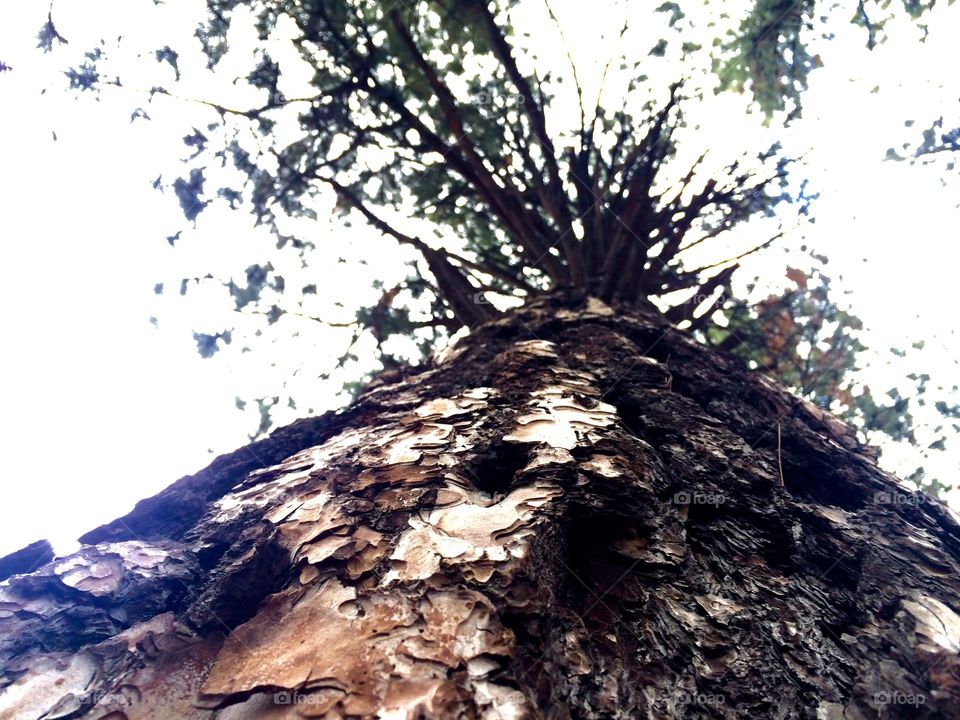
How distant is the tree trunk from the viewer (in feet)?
4.92

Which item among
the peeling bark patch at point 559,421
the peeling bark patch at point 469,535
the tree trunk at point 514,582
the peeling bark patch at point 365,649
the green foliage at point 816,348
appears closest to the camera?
the peeling bark patch at point 365,649

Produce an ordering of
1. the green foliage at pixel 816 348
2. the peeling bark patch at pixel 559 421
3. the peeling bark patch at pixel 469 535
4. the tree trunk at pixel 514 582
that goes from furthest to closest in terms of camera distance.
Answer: the green foliage at pixel 816 348 → the peeling bark patch at pixel 559 421 → the peeling bark patch at pixel 469 535 → the tree trunk at pixel 514 582

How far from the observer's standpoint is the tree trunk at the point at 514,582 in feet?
4.92

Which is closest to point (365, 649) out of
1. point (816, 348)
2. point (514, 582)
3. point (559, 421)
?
point (514, 582)

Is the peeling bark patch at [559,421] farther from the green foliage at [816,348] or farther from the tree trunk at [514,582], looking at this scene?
the green foliage at [816,348]

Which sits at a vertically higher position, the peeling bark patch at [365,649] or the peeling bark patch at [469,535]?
the peeling bark patch at [469,535]

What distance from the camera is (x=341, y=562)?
1.78 m

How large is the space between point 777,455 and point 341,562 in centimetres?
203

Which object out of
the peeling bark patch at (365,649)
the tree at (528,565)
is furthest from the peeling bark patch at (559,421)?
the peeling bark patch at (365,649)

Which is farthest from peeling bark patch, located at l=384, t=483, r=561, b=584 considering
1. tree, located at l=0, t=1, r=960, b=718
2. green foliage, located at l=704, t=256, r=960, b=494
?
green foliage, located at l=704, t=256, r=960, b=494

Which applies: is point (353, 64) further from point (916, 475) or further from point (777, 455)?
point (916, 475)

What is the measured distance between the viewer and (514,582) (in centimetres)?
157

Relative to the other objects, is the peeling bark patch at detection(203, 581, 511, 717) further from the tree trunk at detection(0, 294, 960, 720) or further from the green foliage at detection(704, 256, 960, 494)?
the green foliage at detection(704, 256, 960, 494)

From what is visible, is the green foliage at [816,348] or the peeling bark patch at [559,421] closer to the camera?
the peeling bark patch at [559,421]
